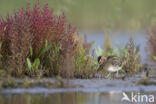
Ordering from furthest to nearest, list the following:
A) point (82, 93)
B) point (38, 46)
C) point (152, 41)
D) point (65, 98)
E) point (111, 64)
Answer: point (152, 41), point (111, 64), point (38, 46), point (82, 93), point (65, 98)

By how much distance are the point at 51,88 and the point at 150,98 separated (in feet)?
5.40

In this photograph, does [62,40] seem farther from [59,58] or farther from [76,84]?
[76,84]

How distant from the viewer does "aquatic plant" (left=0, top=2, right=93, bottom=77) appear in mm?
9133

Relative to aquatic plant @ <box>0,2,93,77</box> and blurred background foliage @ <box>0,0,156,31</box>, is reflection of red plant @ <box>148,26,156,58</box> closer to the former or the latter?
aquatic plant @ <box>0,2,93,77</box>

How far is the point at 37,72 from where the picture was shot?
9.14m

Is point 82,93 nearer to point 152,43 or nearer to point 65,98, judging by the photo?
point 65,98

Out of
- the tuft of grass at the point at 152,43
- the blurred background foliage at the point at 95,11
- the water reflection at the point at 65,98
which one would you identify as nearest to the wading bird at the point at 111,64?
the water reflection at the point at 65,98

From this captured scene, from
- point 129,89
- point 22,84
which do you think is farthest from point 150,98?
point 22,84

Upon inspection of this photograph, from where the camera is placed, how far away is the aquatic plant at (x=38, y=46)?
9133 millimetres

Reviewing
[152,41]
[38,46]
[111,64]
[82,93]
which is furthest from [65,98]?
[152,41]

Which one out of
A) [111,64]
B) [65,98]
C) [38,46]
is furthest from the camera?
[111,64]

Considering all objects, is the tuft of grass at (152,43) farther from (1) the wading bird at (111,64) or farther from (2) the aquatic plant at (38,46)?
(2) the aquatic plant at (38,46)

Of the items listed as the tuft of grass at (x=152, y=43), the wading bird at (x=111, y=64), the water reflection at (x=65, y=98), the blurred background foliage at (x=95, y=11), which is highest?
the blurred background foliage at (x=95, y=11)

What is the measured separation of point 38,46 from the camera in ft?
31.3
